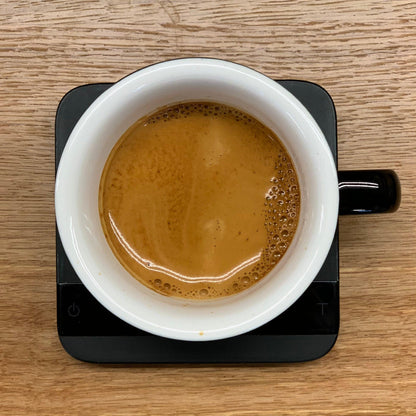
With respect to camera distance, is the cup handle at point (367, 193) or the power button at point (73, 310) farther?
the power button at point (73, 310)

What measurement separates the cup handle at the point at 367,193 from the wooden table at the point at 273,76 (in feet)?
0.41

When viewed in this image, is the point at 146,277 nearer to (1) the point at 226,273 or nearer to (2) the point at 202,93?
(1) the point at 226,273

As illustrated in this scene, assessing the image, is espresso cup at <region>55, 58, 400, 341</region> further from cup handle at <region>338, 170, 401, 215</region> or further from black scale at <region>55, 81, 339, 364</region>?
black scale at <region>55, 81, 339, 364</region>

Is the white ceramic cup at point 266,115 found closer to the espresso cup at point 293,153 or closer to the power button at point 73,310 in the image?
the espresso cup at point 293,153

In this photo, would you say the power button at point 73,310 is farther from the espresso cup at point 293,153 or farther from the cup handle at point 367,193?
the cup handle at point 367,193

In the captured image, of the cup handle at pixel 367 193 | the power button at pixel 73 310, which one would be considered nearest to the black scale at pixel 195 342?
the power button at pixel 73 310

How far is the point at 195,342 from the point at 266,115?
316 millimetres

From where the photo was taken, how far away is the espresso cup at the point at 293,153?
2.05 ft

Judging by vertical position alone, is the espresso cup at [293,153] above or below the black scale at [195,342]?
above

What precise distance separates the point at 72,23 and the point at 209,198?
31 centimetres

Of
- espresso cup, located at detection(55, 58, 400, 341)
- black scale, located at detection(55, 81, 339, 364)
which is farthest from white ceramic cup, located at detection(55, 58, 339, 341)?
black scale, located at detection(55, 81, 339, 364)

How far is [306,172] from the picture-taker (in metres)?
0.65

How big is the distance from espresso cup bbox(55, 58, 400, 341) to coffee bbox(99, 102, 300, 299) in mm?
51

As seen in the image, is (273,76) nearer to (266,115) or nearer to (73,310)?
(266,115)
